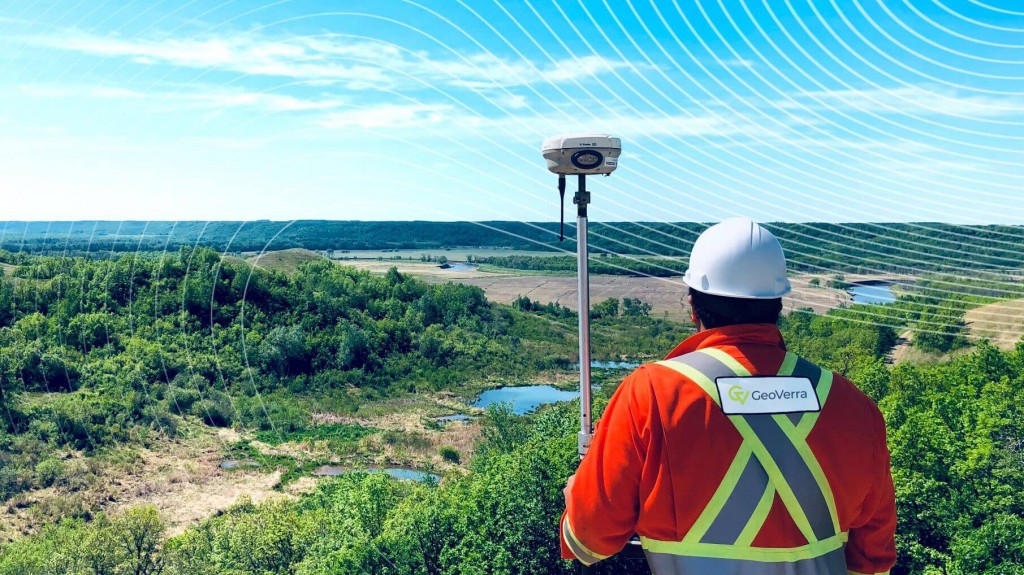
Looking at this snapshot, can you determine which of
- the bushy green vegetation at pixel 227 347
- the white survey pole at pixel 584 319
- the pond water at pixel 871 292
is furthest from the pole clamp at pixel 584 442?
the bushy green vegetation at pixel 227 347

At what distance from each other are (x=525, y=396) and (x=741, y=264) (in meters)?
58.3

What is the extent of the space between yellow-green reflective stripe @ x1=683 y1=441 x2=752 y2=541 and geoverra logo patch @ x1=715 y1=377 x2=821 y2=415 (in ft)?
0.44

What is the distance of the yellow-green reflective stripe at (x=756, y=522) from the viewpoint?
2574 mm

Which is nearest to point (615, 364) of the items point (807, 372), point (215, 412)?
point (215, 412)

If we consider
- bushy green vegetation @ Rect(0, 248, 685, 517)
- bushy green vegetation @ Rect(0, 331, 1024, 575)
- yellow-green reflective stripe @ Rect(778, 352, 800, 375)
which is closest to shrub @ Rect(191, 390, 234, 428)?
bushy green vegetation @ Rect(0, 248, 685, 517)

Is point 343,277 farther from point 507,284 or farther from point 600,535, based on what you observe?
point 600,535

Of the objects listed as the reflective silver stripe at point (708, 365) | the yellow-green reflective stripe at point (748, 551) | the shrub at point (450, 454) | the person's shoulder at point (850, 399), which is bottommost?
the shrub at point (450, 454)

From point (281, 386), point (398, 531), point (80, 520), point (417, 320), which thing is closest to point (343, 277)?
point (417, 320)

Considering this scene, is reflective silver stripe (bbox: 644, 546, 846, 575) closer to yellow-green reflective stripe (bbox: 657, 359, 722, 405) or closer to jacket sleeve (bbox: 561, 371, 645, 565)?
jacket sleeve (bbox: 561, 371, 645, 565)

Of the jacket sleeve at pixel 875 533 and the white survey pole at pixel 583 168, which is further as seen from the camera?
the white survey pole at pixel 583 168

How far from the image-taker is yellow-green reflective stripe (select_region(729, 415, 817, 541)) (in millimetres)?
2543

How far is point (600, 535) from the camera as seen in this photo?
2.77 meters

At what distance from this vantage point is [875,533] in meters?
2.89

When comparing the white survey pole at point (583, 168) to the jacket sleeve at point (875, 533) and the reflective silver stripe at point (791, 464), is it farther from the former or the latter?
the reflective silver stripe at point (791, 464)
